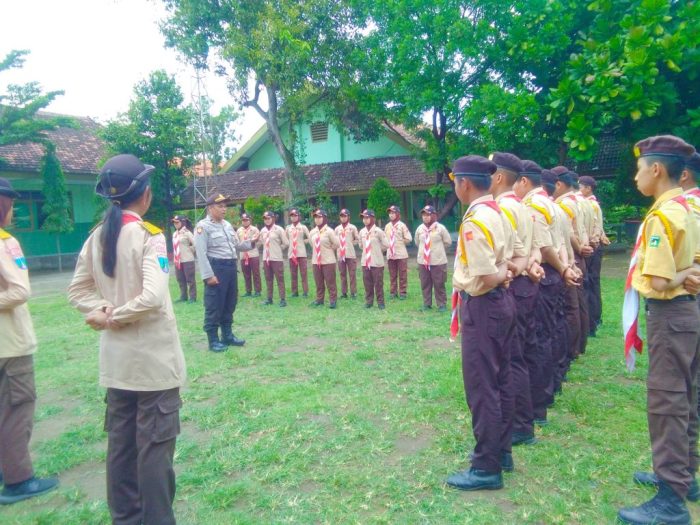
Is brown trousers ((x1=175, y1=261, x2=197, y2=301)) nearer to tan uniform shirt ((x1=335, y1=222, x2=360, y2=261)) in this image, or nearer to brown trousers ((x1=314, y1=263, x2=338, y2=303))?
brown trousers ((x1=314, y1=263, x2=338, y2=303))

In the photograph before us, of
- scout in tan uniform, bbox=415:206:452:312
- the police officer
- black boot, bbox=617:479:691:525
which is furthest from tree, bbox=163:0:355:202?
black boot, bbox=617:479:691:525

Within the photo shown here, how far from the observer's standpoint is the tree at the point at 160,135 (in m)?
21.7

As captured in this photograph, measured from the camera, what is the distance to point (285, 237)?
40.1ft

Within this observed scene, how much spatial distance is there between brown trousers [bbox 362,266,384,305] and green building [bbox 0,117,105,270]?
45.9ft

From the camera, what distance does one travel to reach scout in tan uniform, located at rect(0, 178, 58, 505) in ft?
11.6

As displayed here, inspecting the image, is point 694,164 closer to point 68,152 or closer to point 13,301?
point 13,301

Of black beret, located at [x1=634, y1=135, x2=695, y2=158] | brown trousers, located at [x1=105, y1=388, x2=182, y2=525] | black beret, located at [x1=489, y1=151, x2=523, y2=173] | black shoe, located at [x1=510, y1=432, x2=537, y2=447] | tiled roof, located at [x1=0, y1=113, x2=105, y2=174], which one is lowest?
black shoe, located at [x1=510, y1=432, x2=537, y2=447]

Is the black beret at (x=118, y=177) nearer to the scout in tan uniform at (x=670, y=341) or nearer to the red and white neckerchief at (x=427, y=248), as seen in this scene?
the scout in tan uniform at (x=670, y=341)

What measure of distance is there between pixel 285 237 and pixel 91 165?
1461 cm

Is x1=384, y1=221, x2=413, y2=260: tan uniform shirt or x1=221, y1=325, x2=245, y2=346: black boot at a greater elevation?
x1=384, y1=221, x2=413, y2=260: tan uniform shirt

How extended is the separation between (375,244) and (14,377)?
7975 mm

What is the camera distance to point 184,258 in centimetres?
1226

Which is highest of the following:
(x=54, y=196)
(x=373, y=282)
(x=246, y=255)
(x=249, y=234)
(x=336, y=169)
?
(x=336, y=169)

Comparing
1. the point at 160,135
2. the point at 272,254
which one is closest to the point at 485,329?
the point at 272,254
